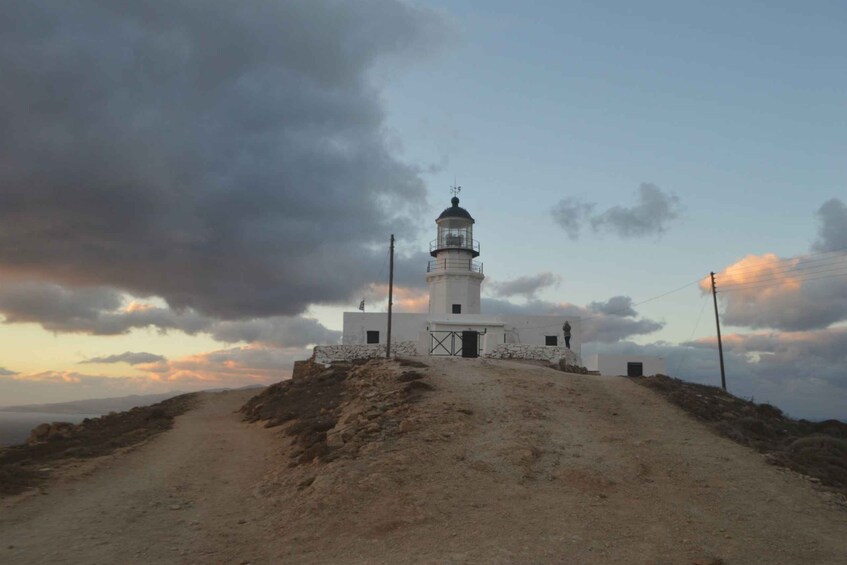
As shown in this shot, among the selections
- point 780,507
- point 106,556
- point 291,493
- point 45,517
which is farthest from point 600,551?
point 45,517

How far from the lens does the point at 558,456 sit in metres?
15.8

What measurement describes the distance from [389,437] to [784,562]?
9603 millimetres

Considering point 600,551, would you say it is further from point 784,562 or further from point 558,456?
point 558,456

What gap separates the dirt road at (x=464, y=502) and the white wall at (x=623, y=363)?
64.6 ft

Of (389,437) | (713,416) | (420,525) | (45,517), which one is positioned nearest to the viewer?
(420,525)

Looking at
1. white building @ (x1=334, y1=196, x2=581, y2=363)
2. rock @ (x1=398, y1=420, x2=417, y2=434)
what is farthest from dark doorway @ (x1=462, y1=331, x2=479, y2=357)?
rock @ (x1=398, y1=420, x2=417, y2=434)

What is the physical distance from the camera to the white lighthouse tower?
45.1 meters

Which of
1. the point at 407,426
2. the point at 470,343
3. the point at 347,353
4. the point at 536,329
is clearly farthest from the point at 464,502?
the point at 536,329

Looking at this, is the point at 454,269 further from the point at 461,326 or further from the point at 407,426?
the point at 407,426

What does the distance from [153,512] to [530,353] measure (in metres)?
25.8

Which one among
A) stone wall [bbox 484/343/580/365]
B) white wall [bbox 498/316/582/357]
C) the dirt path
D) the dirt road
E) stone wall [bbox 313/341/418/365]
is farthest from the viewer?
white wall [bbox 498/316/582/357]

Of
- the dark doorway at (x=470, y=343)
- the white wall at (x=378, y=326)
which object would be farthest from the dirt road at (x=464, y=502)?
the white wall at (x=378, y=326)

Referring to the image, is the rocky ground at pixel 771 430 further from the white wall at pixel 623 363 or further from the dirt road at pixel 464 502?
the white wall at pixel 623 363

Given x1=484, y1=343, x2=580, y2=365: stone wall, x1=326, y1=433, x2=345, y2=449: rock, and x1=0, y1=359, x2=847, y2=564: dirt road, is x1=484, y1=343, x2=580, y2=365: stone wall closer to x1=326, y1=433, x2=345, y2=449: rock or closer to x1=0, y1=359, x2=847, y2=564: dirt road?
x1=0, y1=359, x2=847, y2=564: dirt road
